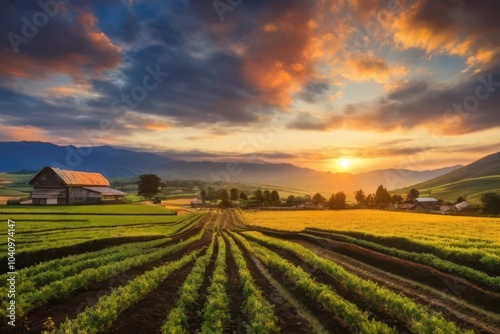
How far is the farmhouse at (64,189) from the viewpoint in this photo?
9766 cm

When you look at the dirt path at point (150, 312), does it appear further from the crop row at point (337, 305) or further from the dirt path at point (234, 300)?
the crop row at point (337, 305)

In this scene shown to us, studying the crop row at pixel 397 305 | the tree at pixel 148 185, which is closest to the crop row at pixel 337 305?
the crop row at pixel 397 305

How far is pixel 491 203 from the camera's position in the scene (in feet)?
351

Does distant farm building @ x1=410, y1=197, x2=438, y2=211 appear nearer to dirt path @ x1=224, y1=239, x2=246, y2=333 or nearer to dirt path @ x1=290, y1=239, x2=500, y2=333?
dirt path @ x1=290, y1=239, x2=500, y2=333

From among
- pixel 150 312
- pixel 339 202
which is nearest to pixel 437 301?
pixel 150 312

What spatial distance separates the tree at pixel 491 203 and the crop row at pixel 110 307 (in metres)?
123

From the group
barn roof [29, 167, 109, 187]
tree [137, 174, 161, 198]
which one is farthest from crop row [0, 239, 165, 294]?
tree [137, 174, 161, 198]

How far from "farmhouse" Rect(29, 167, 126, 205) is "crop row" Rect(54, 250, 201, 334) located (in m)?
91.7

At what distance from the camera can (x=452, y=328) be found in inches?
519

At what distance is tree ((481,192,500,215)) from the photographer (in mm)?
104844

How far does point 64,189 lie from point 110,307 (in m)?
105

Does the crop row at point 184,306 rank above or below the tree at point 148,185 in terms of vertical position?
below

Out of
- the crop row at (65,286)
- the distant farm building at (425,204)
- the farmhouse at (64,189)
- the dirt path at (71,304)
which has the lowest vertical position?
the distant farm building at (425,204)

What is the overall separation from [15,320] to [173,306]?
7051 mm
